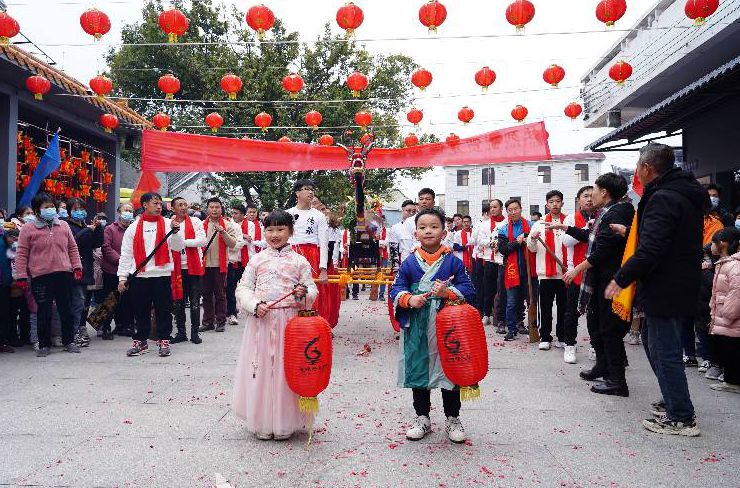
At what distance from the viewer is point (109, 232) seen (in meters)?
8.38

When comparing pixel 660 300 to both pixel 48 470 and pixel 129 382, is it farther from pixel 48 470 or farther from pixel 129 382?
pixel 129 382

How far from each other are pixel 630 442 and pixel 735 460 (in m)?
0.60

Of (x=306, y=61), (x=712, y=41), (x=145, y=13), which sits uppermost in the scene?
(x=145, y=13)

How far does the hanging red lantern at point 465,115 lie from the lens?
36.3ft

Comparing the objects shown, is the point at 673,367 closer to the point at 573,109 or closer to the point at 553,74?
the point at 553,74

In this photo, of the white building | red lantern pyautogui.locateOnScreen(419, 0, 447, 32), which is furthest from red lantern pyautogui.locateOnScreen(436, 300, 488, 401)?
the white building

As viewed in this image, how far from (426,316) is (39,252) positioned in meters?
5.30

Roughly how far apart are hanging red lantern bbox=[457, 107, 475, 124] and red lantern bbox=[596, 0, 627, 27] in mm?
4040

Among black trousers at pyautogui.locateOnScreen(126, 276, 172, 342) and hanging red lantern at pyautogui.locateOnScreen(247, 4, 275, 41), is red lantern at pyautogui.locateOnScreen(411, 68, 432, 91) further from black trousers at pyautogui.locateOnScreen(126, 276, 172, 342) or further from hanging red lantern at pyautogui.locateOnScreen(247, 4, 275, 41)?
black trousers at pyautogui.locateOnScreen(126, 276, 172, 342)

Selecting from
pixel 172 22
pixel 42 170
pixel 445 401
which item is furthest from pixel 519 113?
pixel 42 170

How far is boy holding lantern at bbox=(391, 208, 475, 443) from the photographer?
3828 mm

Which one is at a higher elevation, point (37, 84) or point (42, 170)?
point (37, 84)

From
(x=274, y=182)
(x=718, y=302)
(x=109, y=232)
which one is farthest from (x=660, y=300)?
(x=274, y=182)

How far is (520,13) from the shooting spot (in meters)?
7.16
